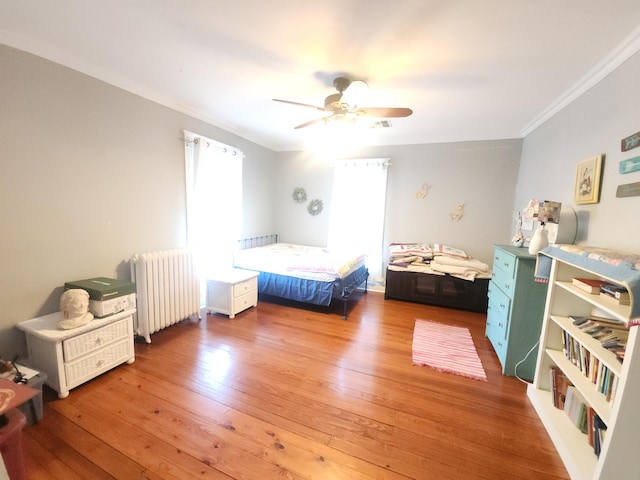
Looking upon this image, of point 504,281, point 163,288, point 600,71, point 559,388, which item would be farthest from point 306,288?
point 600,71

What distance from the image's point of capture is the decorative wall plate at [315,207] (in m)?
5.02

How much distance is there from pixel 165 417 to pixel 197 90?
2.90m

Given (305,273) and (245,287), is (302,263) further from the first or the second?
(245,287)

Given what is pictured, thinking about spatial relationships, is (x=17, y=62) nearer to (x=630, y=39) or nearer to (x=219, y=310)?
(x=219, y=310)

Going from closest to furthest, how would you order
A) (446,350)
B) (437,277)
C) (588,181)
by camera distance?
1. (588,181)
2. (446,350)
3. (437,277)

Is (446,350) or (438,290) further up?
(438,290)

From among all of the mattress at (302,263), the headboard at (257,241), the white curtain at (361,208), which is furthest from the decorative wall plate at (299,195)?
the mattress at (302,263)

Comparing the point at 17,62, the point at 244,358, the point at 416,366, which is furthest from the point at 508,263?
the point at 17,62

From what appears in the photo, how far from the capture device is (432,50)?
6.23 ft

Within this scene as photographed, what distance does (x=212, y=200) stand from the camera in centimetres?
350

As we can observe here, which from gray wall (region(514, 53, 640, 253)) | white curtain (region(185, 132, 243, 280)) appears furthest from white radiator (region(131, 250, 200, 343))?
gray wall (region(514, 53, 640, 253))

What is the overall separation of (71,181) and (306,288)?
2631 millimetres

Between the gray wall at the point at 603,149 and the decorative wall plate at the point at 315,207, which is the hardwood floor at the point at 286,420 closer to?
the gray wall at the point at 603,149

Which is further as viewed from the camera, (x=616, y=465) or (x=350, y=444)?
(x=350, y=444)
